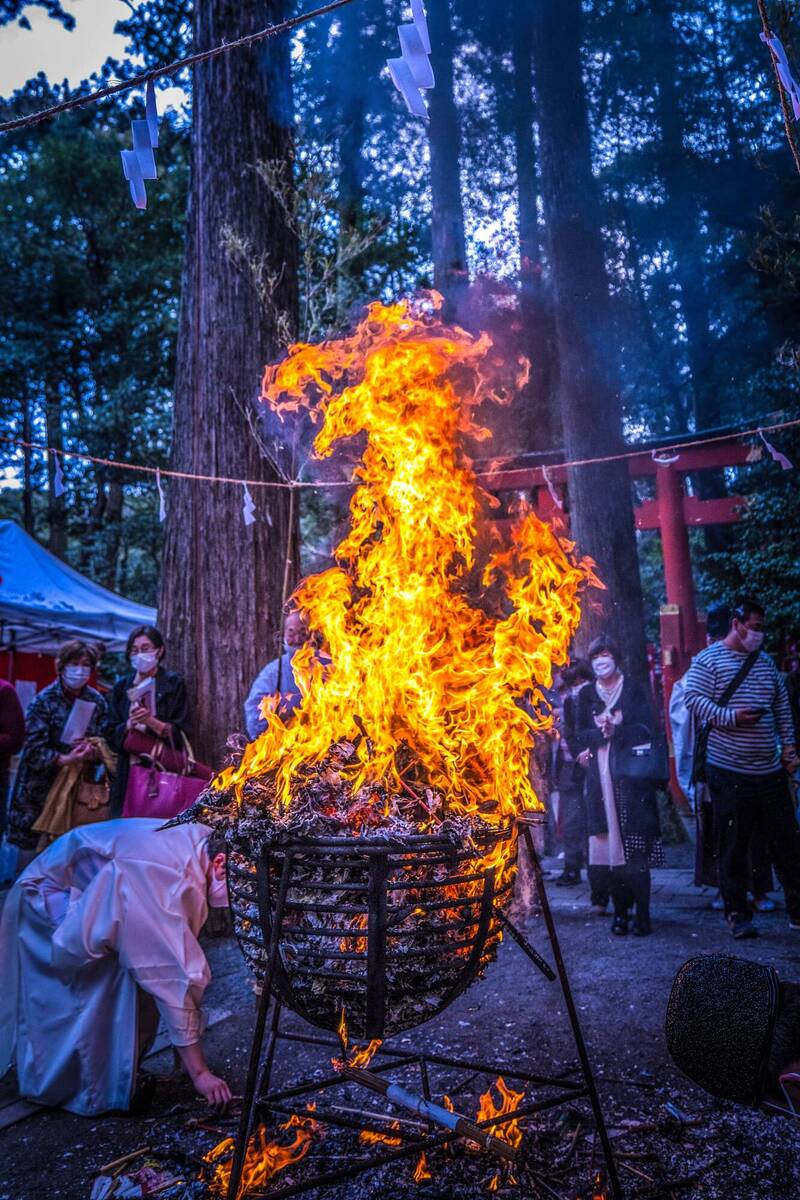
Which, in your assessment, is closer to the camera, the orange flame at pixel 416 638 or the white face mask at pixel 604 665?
the orange flame at pixel 416 638

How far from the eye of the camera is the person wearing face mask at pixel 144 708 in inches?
196

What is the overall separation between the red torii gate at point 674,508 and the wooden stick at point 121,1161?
32.5 feet

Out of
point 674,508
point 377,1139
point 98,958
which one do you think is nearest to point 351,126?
point 674,508

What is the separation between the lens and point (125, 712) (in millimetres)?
5328

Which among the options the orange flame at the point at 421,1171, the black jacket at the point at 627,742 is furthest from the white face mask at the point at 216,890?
the black jacket at the point at 627,742

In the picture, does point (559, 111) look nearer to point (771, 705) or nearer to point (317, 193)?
point (317, 193)

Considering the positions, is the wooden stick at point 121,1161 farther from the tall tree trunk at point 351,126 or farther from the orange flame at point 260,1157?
the tall tree trunk at point 351,126

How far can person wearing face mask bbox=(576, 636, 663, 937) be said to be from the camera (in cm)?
575

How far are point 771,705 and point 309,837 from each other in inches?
169

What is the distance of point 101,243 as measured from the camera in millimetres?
19047

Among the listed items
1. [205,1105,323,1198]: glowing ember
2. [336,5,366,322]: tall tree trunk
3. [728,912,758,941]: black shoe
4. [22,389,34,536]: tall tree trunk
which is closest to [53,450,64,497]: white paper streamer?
[205,1105,323,1198]: glowing ember

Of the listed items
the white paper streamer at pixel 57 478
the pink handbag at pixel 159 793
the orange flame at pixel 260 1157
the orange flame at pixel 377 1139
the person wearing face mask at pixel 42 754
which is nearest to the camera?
the orange flame at pixel 260 1157

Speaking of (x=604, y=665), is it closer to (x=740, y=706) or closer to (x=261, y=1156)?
(x=740, y=706)

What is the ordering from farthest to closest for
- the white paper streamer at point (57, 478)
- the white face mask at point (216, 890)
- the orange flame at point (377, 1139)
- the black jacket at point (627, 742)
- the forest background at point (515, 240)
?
the forest background at point (515, 240) → the white paper streamer at point (57, 478) → the black jacket at point (627, 742) → the white face mask at point (216, 890) → the orange flame at point (377, 1139)
